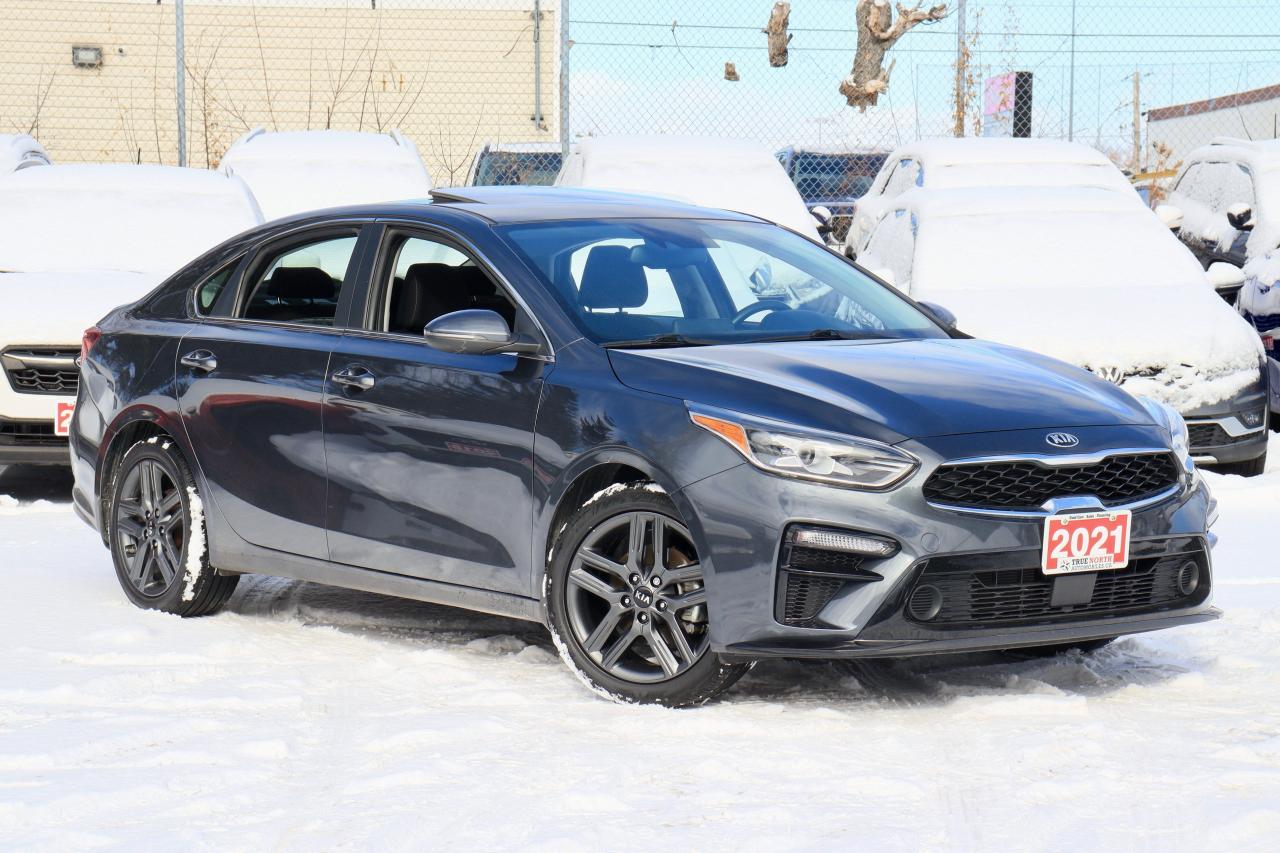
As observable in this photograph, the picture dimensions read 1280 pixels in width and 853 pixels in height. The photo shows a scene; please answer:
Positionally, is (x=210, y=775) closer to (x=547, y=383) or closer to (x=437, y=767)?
(x=437, y=767)

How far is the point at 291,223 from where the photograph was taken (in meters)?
7.07

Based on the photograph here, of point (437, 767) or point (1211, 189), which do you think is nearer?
point (437, 767)

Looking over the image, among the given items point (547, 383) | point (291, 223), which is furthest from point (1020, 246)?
point (547, 383)

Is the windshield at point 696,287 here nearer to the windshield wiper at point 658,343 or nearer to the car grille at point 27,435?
the windshield wiper at point 658,343

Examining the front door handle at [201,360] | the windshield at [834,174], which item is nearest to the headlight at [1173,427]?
the front door handle at [201,360]

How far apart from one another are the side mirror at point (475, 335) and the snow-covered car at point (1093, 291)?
472 centimetres

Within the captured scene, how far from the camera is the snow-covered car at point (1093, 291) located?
10078 millimetres

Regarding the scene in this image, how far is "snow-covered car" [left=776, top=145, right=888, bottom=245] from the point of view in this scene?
65.2 feet

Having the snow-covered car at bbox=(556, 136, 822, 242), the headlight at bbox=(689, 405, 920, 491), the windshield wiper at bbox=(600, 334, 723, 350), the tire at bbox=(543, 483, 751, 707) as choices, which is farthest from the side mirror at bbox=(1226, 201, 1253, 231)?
the headlight at bbox=(689, 405, 920, 491)

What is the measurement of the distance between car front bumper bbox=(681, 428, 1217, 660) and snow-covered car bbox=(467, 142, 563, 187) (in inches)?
524

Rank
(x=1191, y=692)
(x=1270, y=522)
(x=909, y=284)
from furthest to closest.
Answer: (x=909, y=284) → (x=1270, y=522) → (x=1191, y=692)

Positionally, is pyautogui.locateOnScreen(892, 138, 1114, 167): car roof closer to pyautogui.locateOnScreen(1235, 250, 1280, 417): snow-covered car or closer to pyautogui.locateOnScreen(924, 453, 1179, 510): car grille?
pyautogui.locateOnScreen(1235, 250, 1280, 417): snow-covered car

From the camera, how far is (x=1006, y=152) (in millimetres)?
15219

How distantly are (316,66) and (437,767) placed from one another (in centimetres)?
2438
